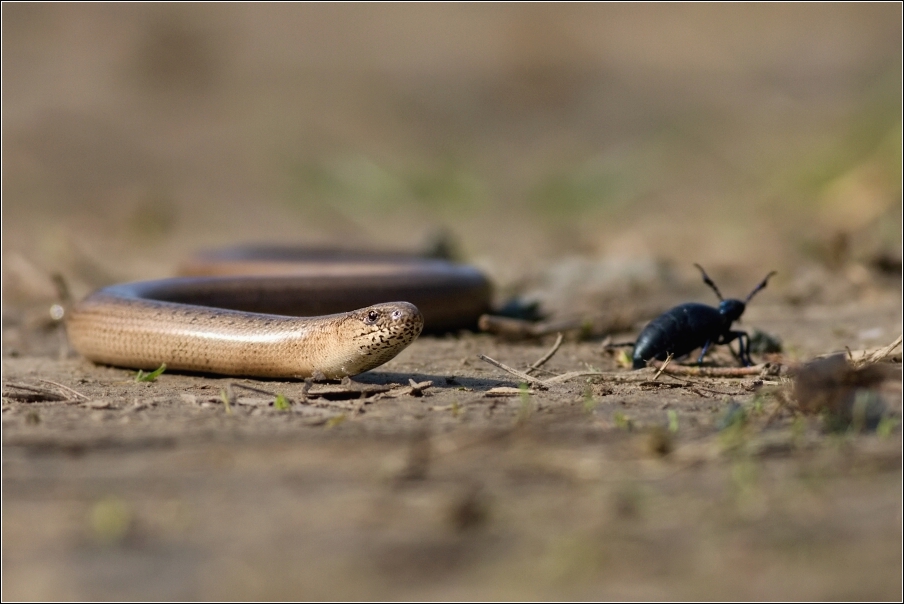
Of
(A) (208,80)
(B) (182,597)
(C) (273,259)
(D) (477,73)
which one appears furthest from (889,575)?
(D) (477,73)

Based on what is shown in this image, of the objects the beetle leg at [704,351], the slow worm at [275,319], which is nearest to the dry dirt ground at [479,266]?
the slow worm at [275,319]

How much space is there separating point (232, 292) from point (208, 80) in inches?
576

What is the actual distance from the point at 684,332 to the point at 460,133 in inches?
563

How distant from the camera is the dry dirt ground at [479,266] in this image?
252 cm

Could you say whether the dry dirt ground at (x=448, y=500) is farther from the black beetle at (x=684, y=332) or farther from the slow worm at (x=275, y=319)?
the black beetle at (x=684, y=332)

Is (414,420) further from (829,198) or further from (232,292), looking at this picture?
(829,198)

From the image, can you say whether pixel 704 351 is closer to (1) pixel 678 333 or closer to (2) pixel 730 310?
(1) pixel 678 333

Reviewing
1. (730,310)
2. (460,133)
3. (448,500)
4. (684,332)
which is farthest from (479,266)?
(460,133)

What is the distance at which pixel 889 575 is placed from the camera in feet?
7.87

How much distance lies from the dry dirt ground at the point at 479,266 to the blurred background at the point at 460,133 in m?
0.07

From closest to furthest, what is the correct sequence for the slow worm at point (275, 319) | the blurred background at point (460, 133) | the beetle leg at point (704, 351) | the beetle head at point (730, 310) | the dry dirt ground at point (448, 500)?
the dry dirt ground at point (448, 500)
the slow worm at point (275, 319)
the beetle leg at point (704, 351)
the beetle head at point (730, 310)
the blurred background at point (460, 133)

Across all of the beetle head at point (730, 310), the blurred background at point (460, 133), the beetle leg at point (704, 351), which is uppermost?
the blurred background at point (460, 133)

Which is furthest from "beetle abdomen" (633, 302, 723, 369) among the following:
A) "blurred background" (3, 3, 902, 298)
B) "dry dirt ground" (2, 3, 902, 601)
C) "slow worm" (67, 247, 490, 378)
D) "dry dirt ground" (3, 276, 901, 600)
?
"blurred background" (3, 3, 902, 298)

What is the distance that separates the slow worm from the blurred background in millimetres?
2310
